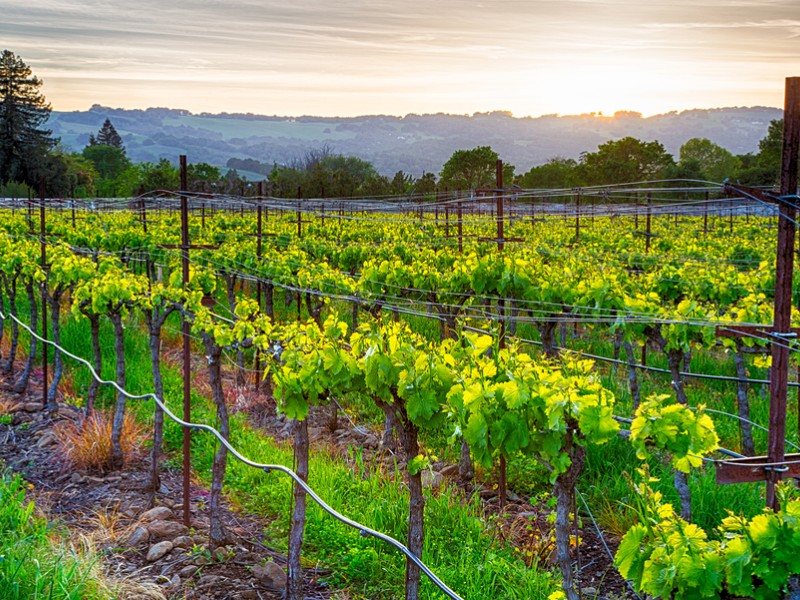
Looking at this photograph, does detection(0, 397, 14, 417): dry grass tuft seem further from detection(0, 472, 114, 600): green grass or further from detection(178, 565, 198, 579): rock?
detection(178, 565, 198, 579): rock

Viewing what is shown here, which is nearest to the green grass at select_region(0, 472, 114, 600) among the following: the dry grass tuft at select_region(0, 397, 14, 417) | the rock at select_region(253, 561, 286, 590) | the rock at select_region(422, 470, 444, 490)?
the rock at select_region(253, 561, 286, 590)

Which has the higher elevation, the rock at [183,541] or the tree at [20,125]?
the tree at [20,125]

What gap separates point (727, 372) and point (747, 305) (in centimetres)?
416

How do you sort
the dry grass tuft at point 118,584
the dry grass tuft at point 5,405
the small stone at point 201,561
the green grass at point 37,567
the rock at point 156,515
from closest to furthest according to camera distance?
the green grass at point 37,567
the dry grass tuft at point 118,584
the small stone at point 201,561
the rock at point 156,515
the dry grass tuft at point 5,405

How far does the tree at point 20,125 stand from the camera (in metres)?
63.1

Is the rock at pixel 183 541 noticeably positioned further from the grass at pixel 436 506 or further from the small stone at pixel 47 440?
the small stone at pixel 47 440

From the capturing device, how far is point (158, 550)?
632 centimetres

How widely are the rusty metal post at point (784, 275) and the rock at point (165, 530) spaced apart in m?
4.50

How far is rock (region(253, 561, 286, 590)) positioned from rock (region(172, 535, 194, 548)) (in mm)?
719

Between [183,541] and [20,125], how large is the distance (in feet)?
224

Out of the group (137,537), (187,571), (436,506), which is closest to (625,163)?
(436,506)

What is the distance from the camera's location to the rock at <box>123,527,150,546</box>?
21.5ft

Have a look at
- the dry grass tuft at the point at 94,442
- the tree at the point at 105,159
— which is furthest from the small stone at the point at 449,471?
the tree at the point at 105,159

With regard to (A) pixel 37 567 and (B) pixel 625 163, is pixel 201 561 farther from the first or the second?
(B) pixel 625 163
